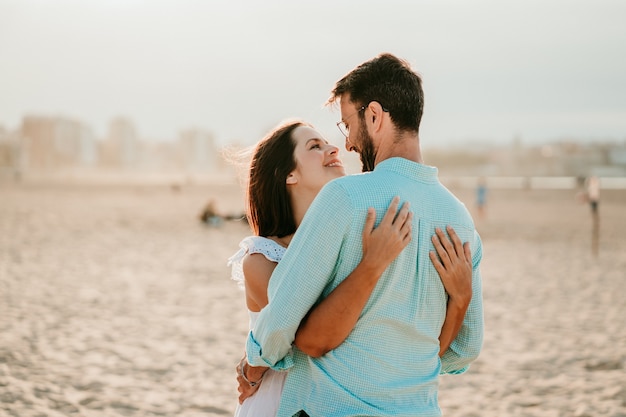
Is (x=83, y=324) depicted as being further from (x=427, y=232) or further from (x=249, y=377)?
(x=427, y=232)

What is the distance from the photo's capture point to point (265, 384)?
8.30ft

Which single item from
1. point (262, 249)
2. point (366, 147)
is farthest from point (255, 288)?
point (366, 147)

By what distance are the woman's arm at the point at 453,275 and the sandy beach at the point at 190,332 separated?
3921mm

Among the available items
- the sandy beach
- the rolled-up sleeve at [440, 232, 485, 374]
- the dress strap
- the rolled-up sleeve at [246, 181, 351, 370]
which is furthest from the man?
the sandy beach

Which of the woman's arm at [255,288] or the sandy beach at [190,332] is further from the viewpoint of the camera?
the sandy beach at [190,332]

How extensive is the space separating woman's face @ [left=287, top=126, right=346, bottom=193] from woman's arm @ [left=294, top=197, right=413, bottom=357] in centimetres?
68

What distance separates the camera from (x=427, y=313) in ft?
6.85

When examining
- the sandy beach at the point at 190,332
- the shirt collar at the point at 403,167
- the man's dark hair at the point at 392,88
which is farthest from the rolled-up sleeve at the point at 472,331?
the sandy beach at the point at 190,332

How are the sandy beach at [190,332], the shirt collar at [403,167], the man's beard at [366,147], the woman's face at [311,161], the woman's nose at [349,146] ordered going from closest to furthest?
the shirt collar at [403,167]
the man's beard at [366,147]
the woman's nose at [349,146]
the woman's face at [311,161]
the sandy beach at [190,332]

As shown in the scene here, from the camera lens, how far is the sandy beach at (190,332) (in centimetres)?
609

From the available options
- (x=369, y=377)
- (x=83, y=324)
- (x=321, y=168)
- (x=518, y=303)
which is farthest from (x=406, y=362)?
(x=518, y=303)

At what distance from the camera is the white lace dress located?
97.5 inches

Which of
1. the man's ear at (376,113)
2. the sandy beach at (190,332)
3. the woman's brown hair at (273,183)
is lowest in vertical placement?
the sandy beach at (190,332)

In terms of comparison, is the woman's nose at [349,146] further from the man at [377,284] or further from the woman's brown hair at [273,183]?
the woman's brown hair at [273,183]
